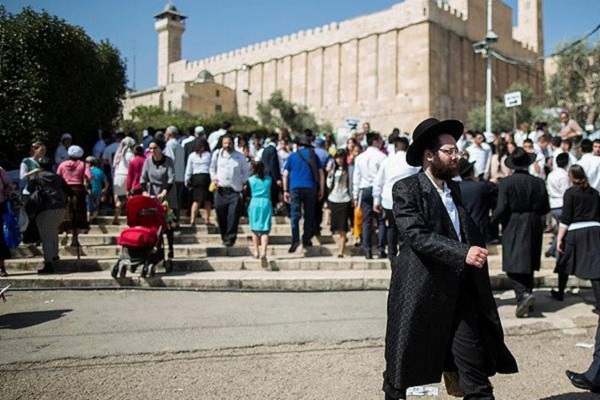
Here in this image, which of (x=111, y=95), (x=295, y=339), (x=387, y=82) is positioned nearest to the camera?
(x=295, y=339)

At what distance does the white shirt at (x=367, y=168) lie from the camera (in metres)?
8.45

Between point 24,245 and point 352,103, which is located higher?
point 352,103

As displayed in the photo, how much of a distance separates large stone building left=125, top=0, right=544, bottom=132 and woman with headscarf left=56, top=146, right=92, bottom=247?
134ft

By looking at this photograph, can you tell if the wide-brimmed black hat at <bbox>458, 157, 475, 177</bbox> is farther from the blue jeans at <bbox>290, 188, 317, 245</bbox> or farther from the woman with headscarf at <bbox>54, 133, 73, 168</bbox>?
the woman with headscarf at <bbox>54, 133, 73, 168</bbox>

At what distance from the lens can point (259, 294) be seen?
22.9ft

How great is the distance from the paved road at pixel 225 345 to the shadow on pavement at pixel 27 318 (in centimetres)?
1

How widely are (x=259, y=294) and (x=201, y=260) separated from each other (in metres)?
1.51

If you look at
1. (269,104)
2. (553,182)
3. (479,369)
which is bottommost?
(479,369)

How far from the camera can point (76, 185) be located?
8594 mm

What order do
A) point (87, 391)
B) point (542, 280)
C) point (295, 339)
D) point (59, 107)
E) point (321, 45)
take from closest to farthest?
1. point (87, 391)
2. point (295, 339)
3. point (542, 280)
4. point (59, 107)
5. point (321, 45)

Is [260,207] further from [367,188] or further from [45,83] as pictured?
[45,83]

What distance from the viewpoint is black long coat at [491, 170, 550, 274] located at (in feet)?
19.6

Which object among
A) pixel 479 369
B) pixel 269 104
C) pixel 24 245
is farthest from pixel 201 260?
pixel 269 104

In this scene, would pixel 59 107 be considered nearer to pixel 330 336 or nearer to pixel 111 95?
pixel 111 95
